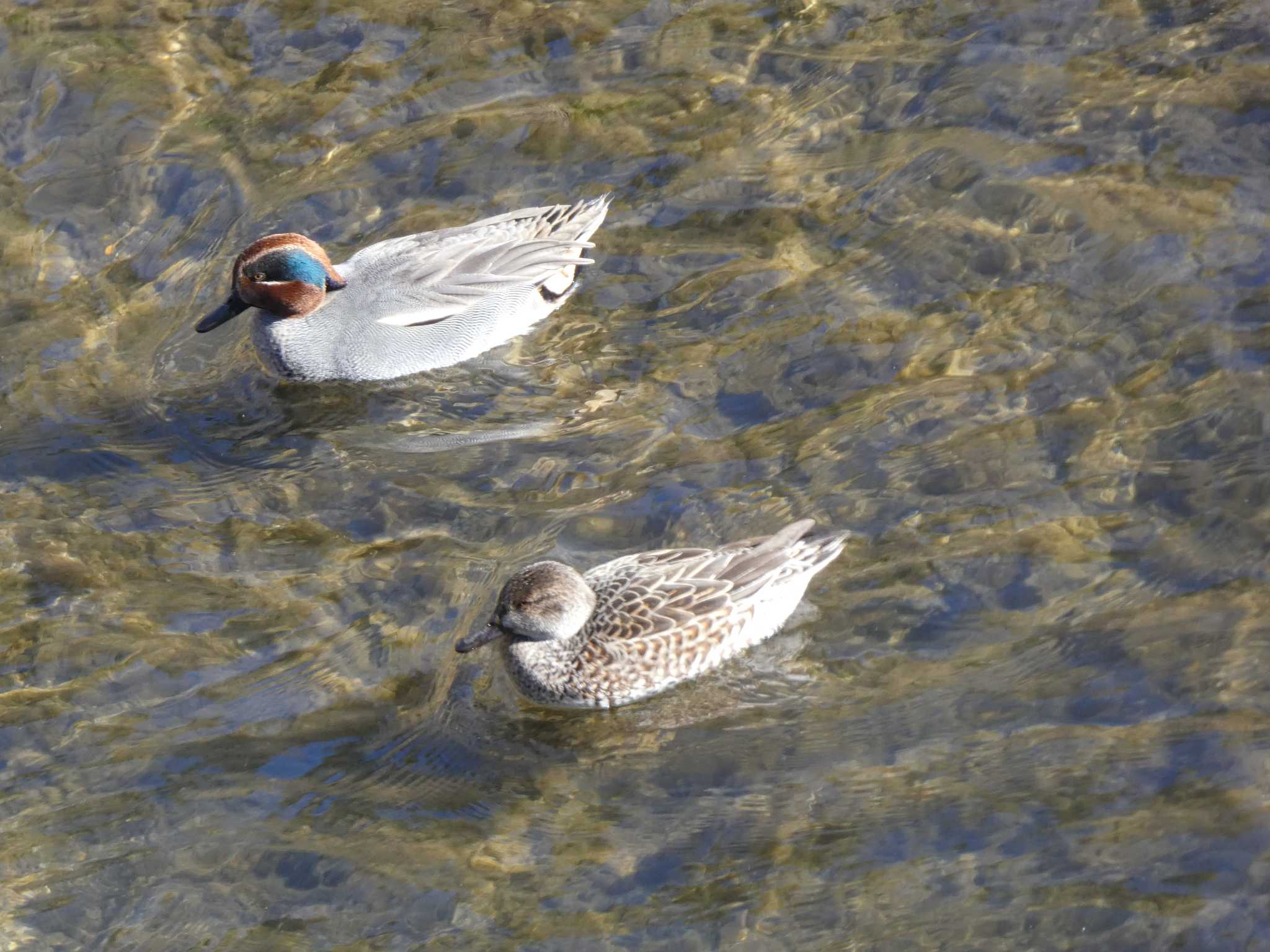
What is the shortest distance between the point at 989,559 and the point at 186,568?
3.64 m

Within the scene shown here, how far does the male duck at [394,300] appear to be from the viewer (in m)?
8.18

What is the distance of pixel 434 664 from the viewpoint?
6.55m

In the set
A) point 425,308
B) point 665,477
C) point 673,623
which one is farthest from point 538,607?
point 425,308

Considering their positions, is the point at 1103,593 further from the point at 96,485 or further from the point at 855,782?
the point at 96,485

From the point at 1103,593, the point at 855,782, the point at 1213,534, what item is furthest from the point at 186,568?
the point at 1213,534

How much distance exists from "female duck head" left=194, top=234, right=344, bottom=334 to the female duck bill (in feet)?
8.76

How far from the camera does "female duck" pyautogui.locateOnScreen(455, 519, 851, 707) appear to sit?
6.39 m

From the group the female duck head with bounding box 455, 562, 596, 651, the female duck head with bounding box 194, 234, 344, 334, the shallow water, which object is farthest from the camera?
the female duck head with bounding box 194, 234, 344, 334

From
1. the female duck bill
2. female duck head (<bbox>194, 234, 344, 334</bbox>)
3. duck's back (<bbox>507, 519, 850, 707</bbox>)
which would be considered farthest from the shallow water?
female duck head (<bbox>194, 234, 344, 334</bbox>)

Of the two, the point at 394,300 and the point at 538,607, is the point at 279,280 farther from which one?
the point at 538,607

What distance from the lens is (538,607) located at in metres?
6.36

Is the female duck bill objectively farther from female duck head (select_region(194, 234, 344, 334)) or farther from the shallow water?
female duck head (select_region(194, 234, 344, 334))

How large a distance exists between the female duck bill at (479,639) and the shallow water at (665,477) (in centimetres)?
24

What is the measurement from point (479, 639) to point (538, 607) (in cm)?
29
